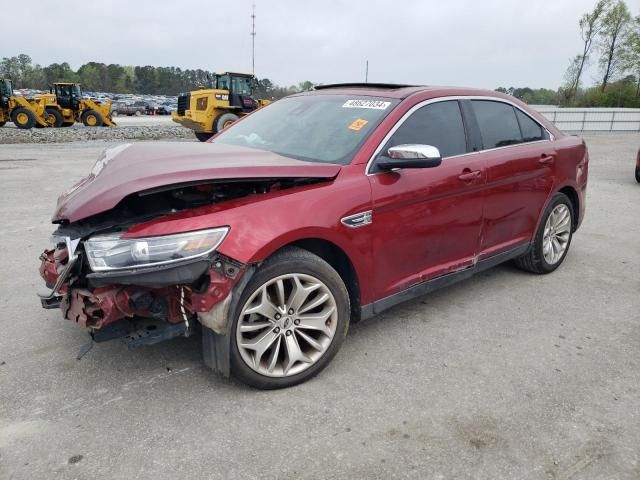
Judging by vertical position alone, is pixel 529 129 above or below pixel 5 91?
below

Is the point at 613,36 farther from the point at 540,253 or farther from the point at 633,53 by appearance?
the point at 540,253

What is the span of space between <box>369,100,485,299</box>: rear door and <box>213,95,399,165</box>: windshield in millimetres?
219

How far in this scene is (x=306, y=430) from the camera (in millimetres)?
2520

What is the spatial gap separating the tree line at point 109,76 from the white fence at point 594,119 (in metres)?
91.8

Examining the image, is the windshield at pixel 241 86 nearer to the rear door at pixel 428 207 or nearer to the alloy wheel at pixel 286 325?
the rear door at pixel 428 207

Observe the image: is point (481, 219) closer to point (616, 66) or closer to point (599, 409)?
point (599, 409)

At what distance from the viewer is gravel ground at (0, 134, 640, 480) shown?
230cm

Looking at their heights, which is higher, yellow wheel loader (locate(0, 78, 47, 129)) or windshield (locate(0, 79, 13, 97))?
windshield (locate(0, 79, 13, 97))

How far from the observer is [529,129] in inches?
179

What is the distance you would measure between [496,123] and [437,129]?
32.0 inches

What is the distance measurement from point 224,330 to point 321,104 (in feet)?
6.56

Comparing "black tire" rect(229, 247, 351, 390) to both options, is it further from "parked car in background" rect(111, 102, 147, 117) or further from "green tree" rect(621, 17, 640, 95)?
"parked car in background" rect(111, 102, 147, 117)

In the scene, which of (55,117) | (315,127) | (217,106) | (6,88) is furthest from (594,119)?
(6,88)

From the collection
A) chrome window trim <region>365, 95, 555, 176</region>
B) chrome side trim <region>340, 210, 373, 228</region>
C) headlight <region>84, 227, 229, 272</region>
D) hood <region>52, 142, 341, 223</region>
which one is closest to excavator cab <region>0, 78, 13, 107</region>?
hood <region>52, 142, 341, 223</region>
